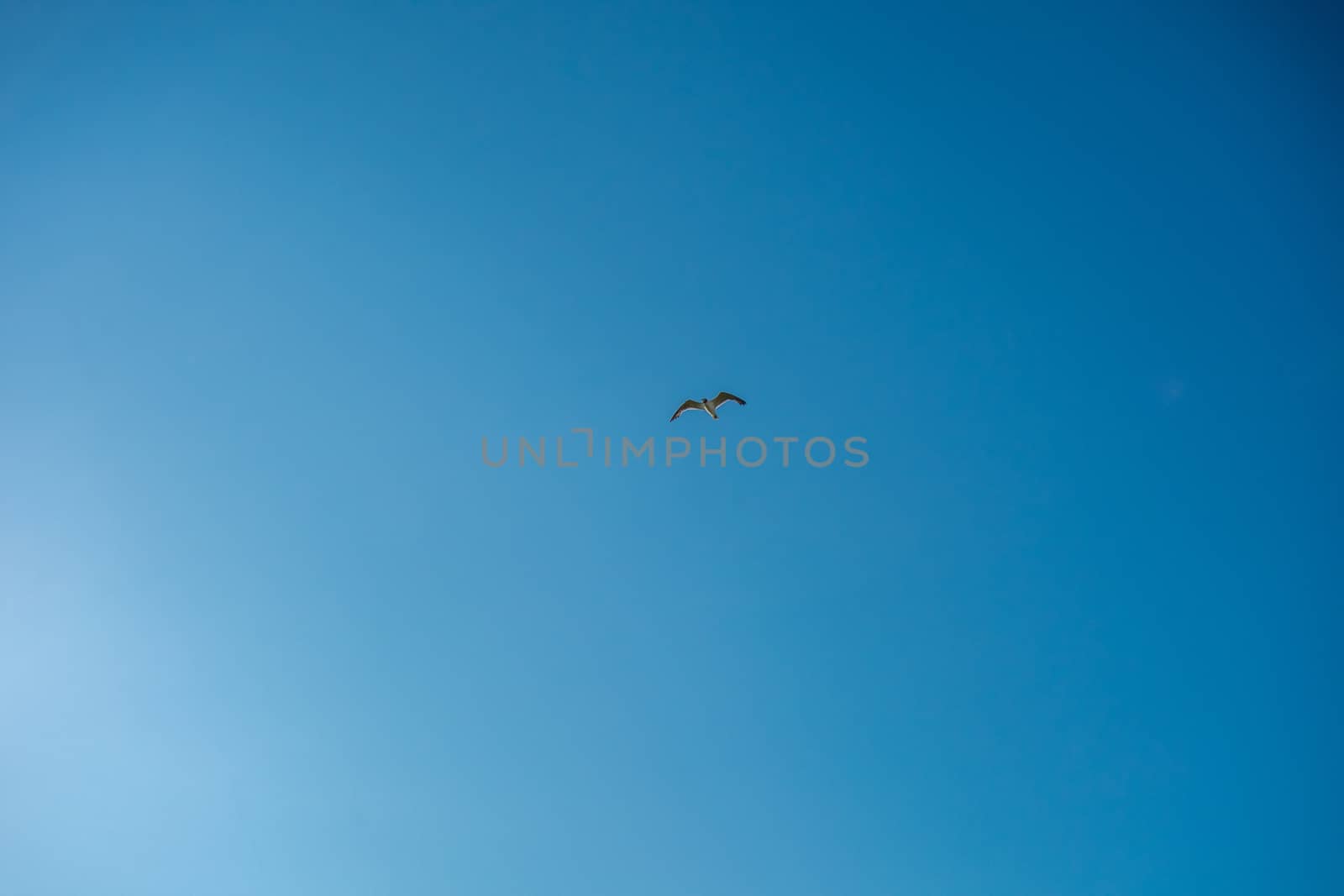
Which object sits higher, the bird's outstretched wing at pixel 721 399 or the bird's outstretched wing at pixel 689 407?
the bird's outstretched wing at pixel 721 399

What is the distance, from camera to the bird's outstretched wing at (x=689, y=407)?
1.68 meters

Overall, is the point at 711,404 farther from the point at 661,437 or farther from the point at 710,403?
the point at 661,437

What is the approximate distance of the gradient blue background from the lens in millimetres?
1611

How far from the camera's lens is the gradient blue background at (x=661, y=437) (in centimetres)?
161

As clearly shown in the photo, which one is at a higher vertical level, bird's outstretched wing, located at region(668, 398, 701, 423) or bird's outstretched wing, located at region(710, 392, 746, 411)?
bird's outstretched wing, located at region(710, 392, 746, 411)

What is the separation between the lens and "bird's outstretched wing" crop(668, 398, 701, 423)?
5.50 ft

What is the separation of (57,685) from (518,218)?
1.47 metres

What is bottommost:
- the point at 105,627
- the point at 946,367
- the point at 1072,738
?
the point at 1072,738

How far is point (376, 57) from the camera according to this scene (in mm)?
1751

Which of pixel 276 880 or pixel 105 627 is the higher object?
pixel 105 627

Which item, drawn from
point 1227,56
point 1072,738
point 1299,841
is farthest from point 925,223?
point 1299,841

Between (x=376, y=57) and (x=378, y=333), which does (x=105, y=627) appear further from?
(x=376, y=57)

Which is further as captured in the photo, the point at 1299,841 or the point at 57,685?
the point at 57,685

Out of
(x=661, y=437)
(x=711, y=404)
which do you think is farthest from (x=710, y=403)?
(x=661, y=437)
